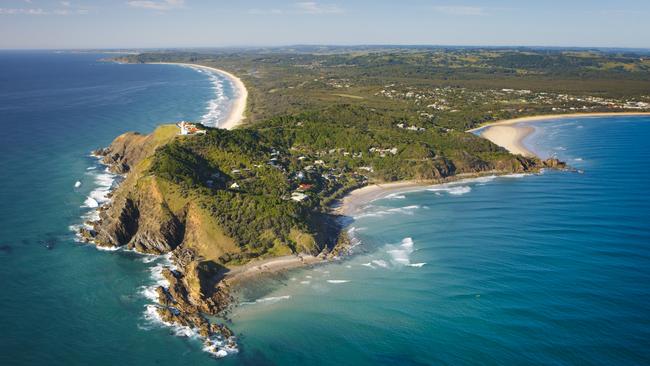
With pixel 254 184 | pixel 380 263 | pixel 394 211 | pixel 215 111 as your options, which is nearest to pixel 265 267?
pixel 380 263

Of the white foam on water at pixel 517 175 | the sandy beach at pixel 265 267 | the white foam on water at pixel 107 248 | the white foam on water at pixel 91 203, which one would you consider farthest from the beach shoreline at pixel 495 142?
the white foam on water at pixel 91 203

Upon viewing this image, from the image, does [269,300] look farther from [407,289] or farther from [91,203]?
[91,203]

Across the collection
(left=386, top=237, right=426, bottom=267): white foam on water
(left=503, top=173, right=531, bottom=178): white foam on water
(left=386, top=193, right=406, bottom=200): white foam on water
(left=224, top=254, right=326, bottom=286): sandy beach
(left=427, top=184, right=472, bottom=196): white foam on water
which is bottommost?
(left=224, top=254, right=326, bottom=286): sandy beach

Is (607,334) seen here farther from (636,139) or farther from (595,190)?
(636,139)

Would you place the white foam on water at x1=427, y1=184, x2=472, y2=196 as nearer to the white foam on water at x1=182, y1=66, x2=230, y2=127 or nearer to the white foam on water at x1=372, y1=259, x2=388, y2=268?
the white foam on water at x1=372, y1=259, x2=388, y2=268

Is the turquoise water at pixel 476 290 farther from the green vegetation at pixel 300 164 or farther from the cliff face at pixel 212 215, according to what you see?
the green vegetation at pixel 300 164

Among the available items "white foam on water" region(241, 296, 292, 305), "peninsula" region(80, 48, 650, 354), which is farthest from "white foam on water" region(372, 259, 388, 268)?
"white foam on water" region(241, 296, 292, 305)
